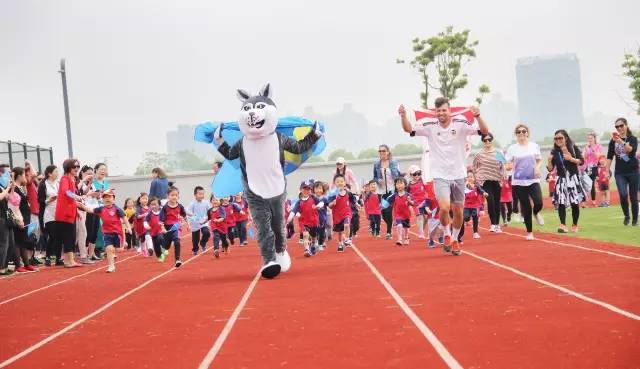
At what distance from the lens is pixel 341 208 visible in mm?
15531


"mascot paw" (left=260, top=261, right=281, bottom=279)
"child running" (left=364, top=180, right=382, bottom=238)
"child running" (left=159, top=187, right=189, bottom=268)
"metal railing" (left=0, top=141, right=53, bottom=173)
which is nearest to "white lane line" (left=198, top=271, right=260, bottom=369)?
"mascot paw" (left=260, top=261, right=281, bottom=279)

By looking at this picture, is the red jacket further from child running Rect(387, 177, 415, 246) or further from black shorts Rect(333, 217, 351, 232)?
child running Rect(387, 177, 415, 246)

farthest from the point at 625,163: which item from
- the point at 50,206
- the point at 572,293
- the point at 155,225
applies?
the point at 50,206

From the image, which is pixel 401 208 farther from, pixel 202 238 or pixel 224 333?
pixel 224 333

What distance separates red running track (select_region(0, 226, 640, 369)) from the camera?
5.63 meters

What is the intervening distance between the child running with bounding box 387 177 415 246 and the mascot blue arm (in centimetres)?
371

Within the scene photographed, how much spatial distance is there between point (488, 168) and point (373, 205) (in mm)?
2987

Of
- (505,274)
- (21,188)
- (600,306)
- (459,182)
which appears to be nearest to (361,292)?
(505,274)

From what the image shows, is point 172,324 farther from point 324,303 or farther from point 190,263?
point 190,263

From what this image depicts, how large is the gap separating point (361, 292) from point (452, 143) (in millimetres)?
3996

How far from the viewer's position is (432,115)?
1261cm

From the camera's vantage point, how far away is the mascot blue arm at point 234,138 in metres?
12.2

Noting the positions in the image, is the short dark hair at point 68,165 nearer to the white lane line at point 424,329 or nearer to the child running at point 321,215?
the child running at point 321,215

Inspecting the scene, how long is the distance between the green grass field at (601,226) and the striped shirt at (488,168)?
135cm
